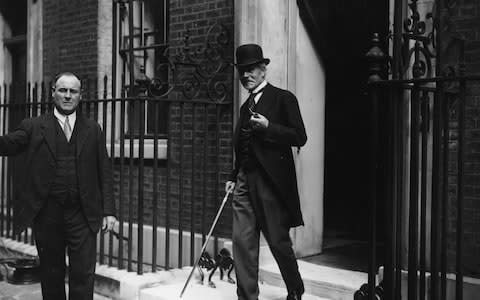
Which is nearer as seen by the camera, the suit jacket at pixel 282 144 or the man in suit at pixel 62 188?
the man in suit at pixel 62 188

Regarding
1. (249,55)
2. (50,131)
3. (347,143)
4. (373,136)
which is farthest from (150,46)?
(373,136)

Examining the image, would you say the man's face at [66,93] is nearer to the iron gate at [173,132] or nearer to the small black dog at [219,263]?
the iron gate at [173,132]

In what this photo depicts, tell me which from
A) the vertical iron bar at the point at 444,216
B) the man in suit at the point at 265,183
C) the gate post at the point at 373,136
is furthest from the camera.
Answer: the man in suit at the point at 265,183

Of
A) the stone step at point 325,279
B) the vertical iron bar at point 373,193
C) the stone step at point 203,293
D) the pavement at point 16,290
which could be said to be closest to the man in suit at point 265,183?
the stone step at point 203,293

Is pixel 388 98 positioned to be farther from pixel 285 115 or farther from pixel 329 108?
pixel 329 108

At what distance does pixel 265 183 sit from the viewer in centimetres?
492

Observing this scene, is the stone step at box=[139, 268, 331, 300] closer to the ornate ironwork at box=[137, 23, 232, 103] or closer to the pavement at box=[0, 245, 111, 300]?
the pavement at box=[0, 245, 111, 300]

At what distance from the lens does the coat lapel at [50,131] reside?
4719mm

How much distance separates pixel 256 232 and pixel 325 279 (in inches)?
39.6

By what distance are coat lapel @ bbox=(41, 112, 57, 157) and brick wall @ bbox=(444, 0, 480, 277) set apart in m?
2.98

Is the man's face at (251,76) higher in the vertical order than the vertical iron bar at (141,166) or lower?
higher

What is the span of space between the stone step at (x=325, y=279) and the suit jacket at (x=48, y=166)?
6.01 ft

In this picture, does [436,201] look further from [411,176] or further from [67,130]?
[67,130]

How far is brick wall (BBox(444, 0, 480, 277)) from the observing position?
15.9ft
